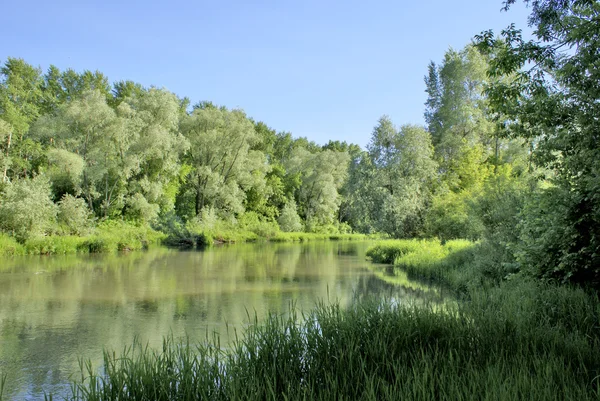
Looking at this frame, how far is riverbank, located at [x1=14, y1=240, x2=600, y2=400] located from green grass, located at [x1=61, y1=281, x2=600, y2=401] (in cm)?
1

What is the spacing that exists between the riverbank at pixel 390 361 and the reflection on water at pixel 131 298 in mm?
498

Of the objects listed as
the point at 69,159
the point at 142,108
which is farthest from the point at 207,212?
the point at 69,159

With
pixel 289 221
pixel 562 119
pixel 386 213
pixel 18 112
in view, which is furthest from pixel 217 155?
pixel 562 119

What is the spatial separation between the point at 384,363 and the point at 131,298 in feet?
29.0

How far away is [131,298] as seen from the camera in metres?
11.1

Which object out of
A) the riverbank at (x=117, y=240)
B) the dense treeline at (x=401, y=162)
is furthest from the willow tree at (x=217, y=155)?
the riverbank at (x=117, y=240)

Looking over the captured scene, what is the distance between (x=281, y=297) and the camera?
36.6 feet

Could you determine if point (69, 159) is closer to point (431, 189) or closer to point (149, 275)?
point (149, 275)

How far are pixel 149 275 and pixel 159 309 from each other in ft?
19.6

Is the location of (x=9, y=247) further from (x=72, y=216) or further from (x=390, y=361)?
(x=390, y=361)

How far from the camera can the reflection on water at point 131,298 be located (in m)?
6.55

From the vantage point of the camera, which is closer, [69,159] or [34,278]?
[34,278]

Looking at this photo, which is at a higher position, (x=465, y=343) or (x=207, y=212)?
(x=207, y=212)

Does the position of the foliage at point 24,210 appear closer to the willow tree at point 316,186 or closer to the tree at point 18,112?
the tree at point 18,112
